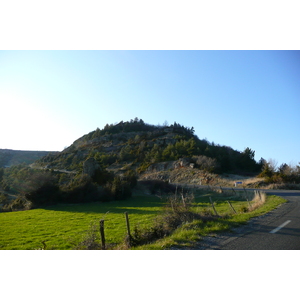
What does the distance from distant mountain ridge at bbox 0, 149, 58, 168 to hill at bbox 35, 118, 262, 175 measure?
11.1 metres

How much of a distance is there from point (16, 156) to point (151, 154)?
7045 cm

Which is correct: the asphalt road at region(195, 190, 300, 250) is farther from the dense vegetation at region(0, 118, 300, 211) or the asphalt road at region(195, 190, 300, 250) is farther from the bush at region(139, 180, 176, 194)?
the bush at region(139, 180, 176, 194)

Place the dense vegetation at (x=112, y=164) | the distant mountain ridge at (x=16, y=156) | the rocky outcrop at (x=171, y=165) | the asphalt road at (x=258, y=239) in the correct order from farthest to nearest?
the distant mountain ridge at (x=16, y=156), the rocky outcrop at (x=171, y=165), the dense vegetation at (x=112, y=164), the asphalt road at (x=258, y=239)

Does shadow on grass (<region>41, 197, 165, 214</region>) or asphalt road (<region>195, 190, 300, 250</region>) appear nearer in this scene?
asphalt road (<region>195, 190, 300, 250</region>)

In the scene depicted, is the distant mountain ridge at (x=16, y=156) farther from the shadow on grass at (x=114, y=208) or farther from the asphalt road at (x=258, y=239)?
the asphalt road at (x=258, y=239)

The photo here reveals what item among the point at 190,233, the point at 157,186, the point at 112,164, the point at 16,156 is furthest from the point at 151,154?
the point at 16,156

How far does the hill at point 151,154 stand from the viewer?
6278 centimetres

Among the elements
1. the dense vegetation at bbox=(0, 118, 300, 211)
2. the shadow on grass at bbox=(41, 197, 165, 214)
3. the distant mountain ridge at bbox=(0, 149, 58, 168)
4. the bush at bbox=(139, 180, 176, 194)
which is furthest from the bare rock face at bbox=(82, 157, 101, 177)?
the distant mountain ridge at bbox=(0, 149, 58, 168)

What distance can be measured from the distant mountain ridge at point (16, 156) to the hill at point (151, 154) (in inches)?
437

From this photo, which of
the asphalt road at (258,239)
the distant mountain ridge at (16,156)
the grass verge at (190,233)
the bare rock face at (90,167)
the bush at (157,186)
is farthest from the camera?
the distant mountain ridge at (16,156)

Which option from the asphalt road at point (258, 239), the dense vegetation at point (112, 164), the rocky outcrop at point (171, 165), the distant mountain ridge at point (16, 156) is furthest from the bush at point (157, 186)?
the distant mountain ridge at point (16, 156)

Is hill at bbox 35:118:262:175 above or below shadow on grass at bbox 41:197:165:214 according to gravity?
above

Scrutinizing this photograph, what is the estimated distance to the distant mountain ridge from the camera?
92.6 m

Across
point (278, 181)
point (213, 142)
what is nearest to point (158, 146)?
point (213, 142)
